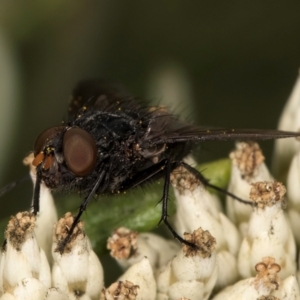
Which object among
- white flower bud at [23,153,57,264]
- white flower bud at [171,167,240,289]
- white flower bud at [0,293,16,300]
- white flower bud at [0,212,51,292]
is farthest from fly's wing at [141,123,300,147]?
white flower bud at [0,293,16,300]

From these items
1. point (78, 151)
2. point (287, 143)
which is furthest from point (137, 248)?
point (287, 143)

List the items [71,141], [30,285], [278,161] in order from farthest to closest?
[278,161]
[71,141]
[30,285]

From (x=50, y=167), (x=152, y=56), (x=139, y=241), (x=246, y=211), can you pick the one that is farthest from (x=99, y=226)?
(x=152, y=56)

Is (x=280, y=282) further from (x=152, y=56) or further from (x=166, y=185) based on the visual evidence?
(x=152, y=56)

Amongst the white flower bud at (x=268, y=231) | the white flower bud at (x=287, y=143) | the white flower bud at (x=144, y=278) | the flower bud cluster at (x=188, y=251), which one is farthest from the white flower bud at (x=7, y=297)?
the white flower bud at (x=287, y=143)

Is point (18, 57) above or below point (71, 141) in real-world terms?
above
